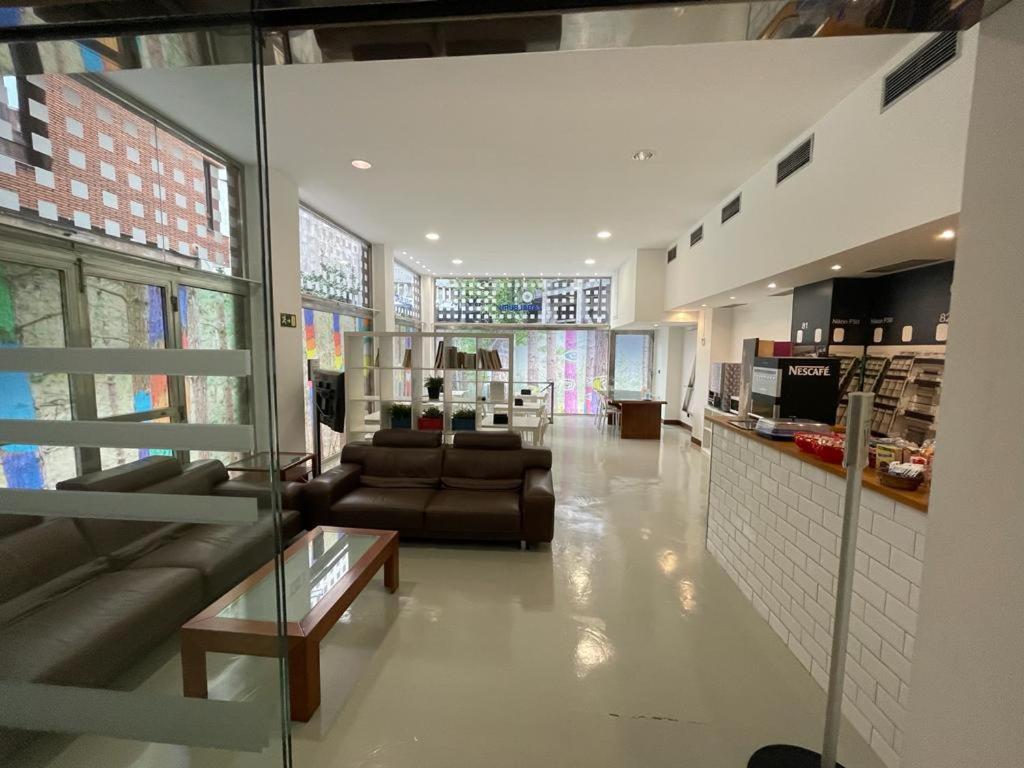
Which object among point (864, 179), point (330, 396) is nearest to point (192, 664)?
point (330, 396)

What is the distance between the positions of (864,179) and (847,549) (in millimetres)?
2639

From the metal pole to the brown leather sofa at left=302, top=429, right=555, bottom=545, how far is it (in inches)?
82.4

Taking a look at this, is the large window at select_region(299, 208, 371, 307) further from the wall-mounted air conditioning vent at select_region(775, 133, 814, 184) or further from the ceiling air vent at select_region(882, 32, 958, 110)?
the ceiling air vent at select_region(882, 32, 958, 110)

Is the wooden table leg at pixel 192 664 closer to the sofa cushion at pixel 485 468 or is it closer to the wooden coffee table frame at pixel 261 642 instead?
the wooden coffee table frame at pixel 261 642

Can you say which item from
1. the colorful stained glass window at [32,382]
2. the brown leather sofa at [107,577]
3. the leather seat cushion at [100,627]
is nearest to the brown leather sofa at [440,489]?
the brown leather sofa at [107,577]

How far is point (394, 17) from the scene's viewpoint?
821 millimetres

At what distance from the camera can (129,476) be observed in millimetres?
1141

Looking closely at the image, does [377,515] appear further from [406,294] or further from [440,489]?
[406,294]

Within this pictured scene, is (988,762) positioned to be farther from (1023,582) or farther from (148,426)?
(148,426)

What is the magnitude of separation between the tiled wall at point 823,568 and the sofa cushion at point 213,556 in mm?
2759

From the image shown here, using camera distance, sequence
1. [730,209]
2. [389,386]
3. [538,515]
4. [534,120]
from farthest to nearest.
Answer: [389,386] → [730,209] → [538,515] → [534,120]

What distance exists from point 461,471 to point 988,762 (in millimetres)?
3475

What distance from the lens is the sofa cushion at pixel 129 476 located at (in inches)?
41.5

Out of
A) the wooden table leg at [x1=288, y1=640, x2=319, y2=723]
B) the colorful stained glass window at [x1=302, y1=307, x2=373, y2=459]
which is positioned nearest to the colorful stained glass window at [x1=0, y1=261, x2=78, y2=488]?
the wooden table leg at [x1=288, y1=640, x2=319, y2=723]
